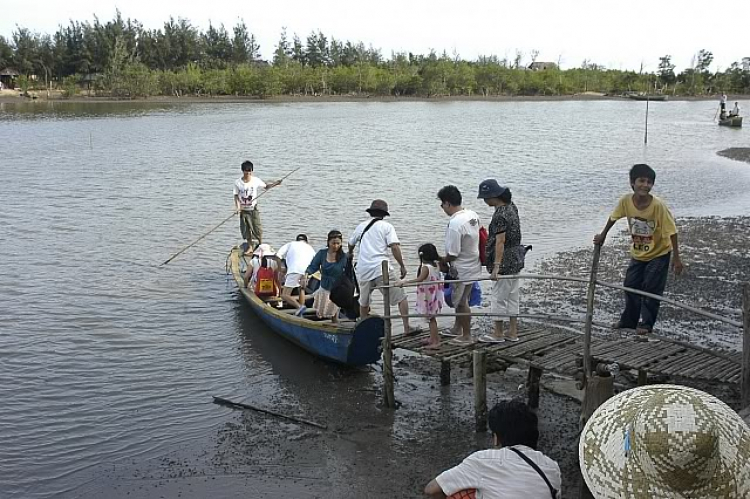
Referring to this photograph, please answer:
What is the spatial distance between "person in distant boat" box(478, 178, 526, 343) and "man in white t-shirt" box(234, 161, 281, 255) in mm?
7472

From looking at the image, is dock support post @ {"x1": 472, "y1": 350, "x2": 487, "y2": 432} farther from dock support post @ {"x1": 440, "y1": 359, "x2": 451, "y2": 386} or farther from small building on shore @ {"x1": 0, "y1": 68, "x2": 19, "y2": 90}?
small building on shore @ {"x1": 0, "y1": 68, "x2": 19, "y2": 90}

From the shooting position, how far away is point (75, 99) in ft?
249

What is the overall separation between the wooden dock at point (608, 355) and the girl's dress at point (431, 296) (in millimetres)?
328

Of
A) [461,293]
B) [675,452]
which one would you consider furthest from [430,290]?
[675,452]

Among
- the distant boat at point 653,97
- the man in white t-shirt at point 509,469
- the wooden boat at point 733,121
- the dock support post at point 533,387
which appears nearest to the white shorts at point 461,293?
the dock support post at point 533,387

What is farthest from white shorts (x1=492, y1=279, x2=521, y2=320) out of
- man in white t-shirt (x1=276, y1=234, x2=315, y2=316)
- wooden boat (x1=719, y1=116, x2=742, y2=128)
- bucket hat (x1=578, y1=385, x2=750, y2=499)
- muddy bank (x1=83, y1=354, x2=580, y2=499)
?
wooden boat (x1=719, y1=116, x2=742, y2=128)

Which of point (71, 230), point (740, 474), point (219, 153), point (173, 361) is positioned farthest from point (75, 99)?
point (740, 474)

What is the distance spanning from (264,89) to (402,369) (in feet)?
255

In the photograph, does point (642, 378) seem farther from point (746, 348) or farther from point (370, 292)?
point (370, 292)

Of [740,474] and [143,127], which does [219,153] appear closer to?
Answer: [143,127]

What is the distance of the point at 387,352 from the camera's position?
808 centimetres

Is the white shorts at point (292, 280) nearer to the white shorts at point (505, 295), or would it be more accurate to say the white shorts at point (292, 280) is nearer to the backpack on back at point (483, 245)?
the backpack on back at point (483, 245)

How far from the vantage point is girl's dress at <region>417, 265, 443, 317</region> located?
26.9 ft

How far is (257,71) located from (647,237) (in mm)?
82770
